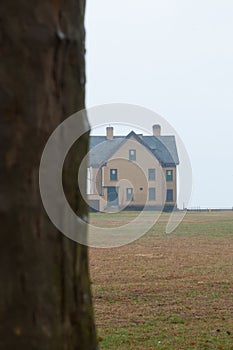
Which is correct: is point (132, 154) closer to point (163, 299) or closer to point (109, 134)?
point (109, 134)

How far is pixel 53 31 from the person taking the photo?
1.76m

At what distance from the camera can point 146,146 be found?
59594mm

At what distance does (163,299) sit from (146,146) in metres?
51.0

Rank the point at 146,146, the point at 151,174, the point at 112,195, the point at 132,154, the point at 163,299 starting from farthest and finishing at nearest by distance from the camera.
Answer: the point at 146,146
the point at 151,174
the point at 132,154
the point at 112,195
the point at 163,299

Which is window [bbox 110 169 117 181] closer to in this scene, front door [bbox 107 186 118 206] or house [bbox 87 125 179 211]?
house [bbox 87 125 179 211]

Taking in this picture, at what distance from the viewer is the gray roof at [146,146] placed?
57.5 m

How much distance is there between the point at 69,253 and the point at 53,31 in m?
0.65

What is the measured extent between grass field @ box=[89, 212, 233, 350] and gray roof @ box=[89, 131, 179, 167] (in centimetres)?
4126

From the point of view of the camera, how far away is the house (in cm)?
5488

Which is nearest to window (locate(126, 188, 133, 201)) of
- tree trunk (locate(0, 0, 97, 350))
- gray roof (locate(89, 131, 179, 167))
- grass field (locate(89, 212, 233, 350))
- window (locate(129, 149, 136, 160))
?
window (locate(129, 149, 136, 160))

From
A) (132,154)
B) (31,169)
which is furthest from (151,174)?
(31,169)

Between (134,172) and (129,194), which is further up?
(134,172)

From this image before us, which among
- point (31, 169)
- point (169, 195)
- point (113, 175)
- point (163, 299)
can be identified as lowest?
point (163, 299)

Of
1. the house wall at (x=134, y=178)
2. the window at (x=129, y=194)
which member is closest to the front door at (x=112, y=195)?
the house wall at (x=134, y=178)
